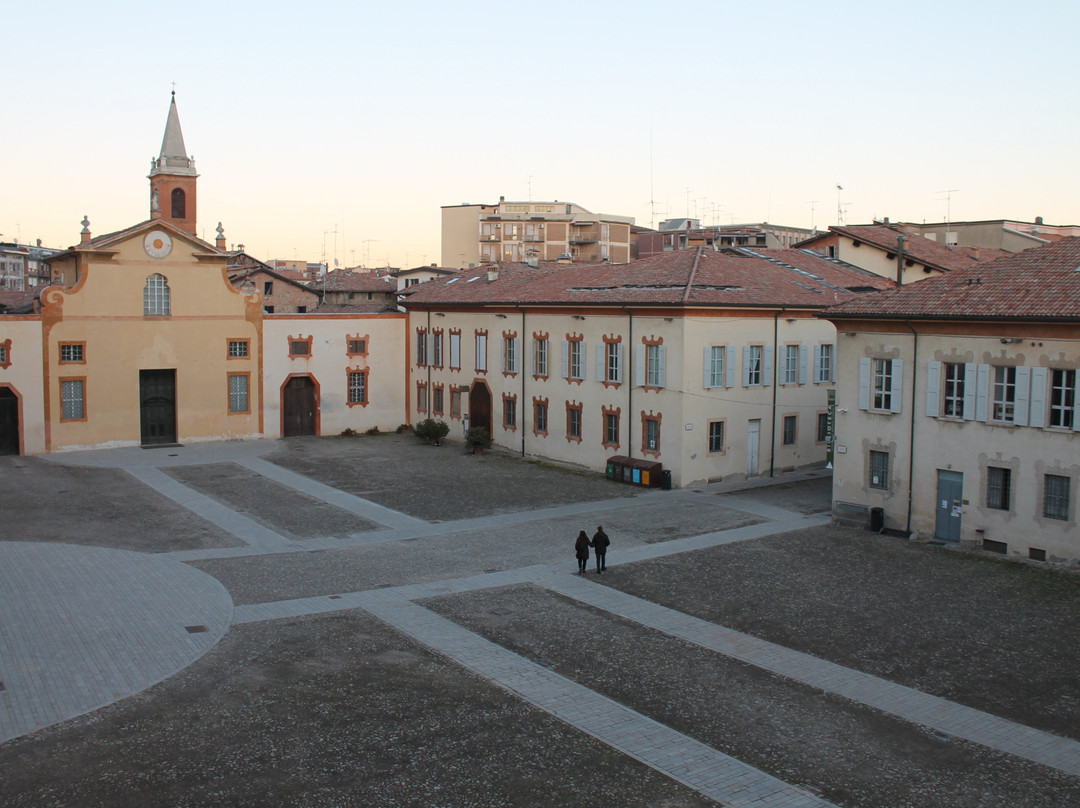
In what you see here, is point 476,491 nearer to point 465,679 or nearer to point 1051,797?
point 465,679

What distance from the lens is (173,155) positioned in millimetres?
54219

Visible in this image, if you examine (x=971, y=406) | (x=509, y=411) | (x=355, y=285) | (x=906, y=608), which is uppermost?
(x=355, y=285)

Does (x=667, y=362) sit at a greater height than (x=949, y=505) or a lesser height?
greater

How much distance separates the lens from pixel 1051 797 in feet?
44.1

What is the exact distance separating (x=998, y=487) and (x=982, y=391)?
8.43 feet

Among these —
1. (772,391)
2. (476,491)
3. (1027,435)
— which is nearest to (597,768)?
(1027,435)

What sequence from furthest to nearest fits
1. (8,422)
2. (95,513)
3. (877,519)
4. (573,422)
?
(8,422) < (573,422) < (95,513) < (877,519)

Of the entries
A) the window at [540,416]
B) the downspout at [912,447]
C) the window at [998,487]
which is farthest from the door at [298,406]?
the window at [998,487]

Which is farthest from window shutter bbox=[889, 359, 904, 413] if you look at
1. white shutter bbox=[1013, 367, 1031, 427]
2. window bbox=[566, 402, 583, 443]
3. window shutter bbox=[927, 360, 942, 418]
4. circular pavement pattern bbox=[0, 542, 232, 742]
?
circular pavement pattern bbox=[0, 542, 232, 742]

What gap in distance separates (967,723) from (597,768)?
628 cm

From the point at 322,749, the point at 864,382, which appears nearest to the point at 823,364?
the point at 864,382

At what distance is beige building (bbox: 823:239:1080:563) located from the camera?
25.1m

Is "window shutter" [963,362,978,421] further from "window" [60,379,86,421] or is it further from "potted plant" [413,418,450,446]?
"window" [60,379,86,421]

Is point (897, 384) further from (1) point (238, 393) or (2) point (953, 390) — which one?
(1) point (238, 393)
